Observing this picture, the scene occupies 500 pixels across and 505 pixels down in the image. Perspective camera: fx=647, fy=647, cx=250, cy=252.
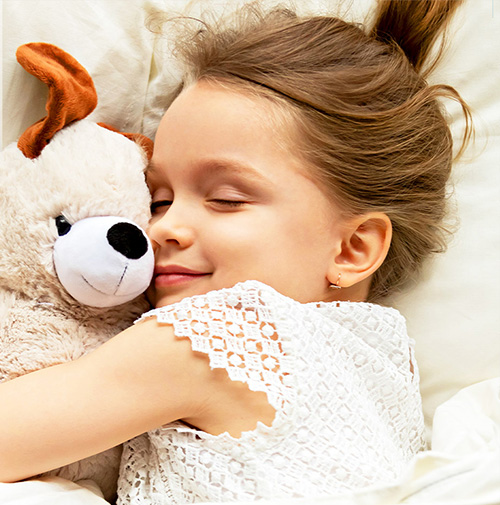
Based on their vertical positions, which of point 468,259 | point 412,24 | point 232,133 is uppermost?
point 412,24

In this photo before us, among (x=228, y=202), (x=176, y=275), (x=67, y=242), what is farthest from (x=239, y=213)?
(x=67, y=242)

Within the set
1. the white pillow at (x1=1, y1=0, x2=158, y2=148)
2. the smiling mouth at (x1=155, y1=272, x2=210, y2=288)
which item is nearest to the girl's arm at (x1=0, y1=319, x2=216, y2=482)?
the smiling mouth at (x1=155, y1=272, x2=210, y2=288)

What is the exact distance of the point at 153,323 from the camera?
0.85 metres

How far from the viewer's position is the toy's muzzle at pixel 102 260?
2.76ft

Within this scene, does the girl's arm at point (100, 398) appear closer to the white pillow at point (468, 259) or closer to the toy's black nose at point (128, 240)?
the toy's black nose at point (128, 240)

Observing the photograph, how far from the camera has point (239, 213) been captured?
95cm

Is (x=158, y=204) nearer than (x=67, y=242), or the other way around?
(x=67, y=242)

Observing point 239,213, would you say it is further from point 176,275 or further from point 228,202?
point 176,275

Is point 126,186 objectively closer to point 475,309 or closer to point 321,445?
point 321,445

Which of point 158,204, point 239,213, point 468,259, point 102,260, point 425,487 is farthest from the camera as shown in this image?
point 468,259

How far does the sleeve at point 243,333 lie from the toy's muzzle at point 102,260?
6 cm

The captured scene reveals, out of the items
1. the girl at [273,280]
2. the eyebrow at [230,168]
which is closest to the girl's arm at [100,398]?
the girl at [273,280]

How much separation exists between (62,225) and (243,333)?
0.29m

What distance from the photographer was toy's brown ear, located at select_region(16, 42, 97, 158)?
96 centimetres
